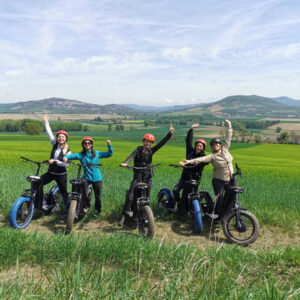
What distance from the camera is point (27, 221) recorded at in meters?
5.93

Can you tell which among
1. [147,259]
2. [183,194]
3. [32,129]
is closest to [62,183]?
[183,194]

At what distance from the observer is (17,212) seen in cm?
600

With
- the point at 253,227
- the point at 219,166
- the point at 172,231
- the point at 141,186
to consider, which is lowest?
the point at 172,231

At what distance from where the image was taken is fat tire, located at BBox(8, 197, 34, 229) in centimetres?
557

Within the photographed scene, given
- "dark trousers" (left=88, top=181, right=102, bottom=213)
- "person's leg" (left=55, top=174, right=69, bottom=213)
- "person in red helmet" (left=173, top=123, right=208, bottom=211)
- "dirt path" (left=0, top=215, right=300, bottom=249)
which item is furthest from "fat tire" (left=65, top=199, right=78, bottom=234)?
"person in red helmet" (left=173, top=123, right=208, bottom=211)

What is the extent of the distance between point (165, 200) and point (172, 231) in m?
1.02

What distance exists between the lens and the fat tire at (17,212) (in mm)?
5570

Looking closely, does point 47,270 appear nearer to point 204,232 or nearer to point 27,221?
point 27,221

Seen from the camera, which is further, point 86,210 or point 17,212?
point 86,210

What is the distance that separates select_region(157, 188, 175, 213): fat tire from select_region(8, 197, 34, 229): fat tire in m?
3.12

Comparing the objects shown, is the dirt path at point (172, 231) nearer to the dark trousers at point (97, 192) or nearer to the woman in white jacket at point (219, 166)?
the dark trousers at point (97, 192)

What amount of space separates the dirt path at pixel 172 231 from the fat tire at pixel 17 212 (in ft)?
0.53

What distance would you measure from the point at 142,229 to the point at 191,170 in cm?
174

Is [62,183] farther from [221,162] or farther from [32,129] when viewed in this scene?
[32,129]
